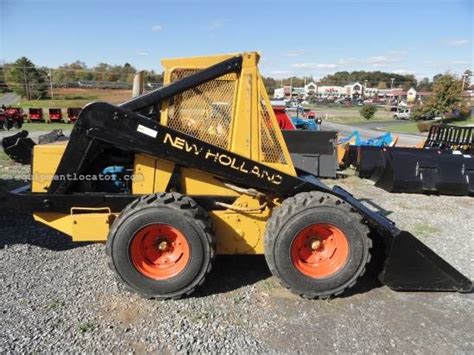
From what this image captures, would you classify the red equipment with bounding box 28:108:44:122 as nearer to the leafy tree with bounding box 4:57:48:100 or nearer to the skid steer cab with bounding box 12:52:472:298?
the leafy tree with bounding box 4:57:48:100

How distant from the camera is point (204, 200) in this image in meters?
4.07

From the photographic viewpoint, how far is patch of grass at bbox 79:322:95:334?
327cm

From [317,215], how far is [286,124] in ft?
28.0


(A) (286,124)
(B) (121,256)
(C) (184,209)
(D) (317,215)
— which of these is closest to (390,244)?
(D) (317,215)

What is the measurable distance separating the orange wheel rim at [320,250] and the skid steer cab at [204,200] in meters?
0.01

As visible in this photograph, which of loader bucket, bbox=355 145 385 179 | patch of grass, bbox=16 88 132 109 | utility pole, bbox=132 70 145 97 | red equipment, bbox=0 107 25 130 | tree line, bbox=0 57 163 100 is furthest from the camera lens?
tree line, bbox=0 57 163 100

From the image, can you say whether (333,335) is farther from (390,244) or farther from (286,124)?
(286,124)

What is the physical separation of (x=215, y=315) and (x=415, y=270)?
6.46ft

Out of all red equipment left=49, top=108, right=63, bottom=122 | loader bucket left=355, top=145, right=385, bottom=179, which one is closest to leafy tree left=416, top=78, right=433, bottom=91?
red equipment left=49, top=108, right=63, bottom=122

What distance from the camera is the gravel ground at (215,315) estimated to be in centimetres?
318

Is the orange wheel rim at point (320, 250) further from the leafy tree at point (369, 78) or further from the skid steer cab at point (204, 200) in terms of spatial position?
the leafy tree at point (369, 78)

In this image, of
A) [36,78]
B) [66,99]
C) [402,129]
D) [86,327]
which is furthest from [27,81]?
[86,327]

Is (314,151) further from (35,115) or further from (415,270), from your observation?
(35,115)

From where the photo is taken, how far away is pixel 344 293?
4.02m
